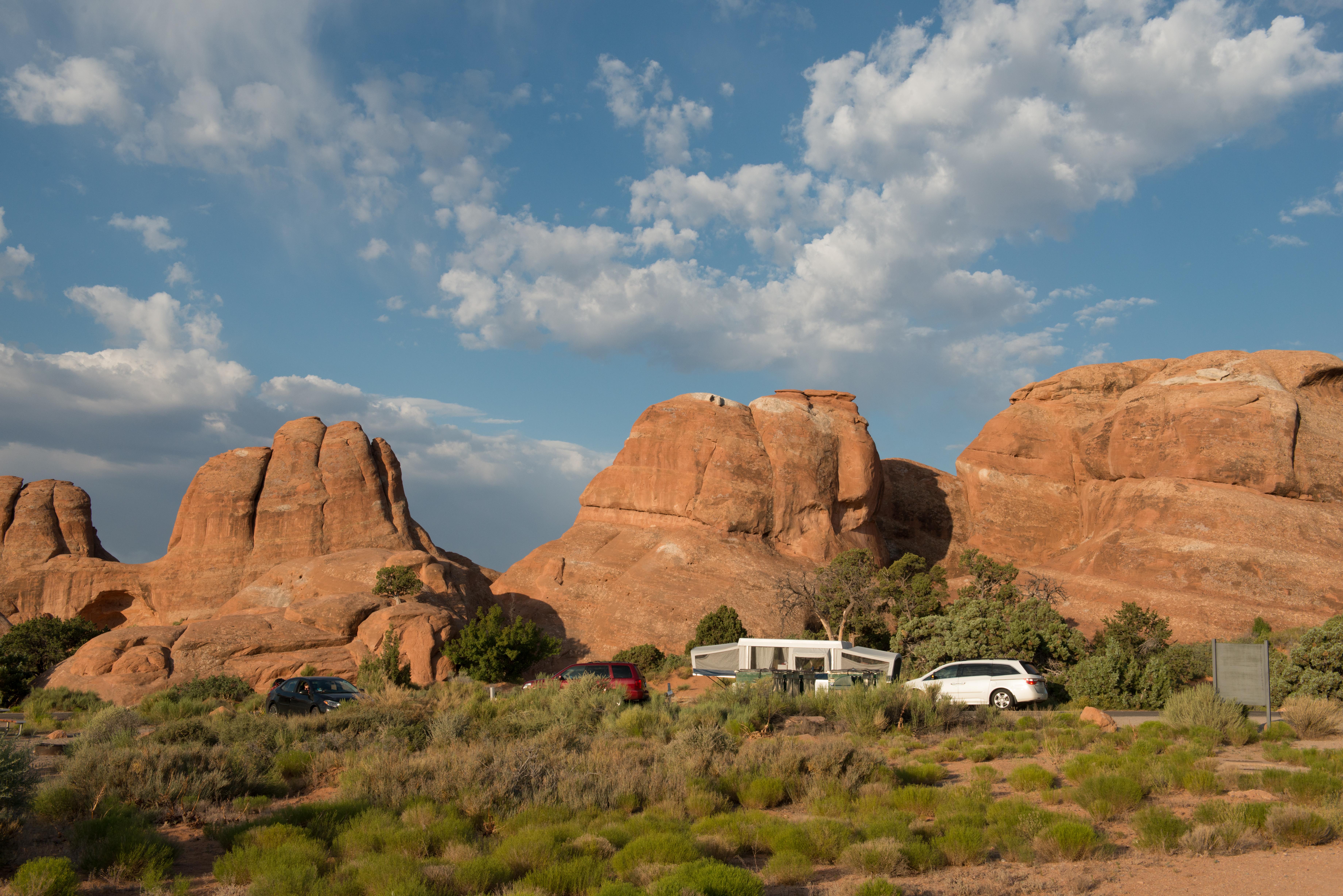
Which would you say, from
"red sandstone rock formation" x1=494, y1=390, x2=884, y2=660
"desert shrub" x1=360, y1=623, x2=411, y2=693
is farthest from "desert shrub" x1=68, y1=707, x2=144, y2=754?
"red sandstone rock formation" x1=494, y1=390, x2=884, y2=660

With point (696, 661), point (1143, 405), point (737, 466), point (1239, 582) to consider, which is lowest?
point (696, 661)

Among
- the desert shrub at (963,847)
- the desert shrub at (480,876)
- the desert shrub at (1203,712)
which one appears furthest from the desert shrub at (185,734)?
the desert shrub at (1203,712)

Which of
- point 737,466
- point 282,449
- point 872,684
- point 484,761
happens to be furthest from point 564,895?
point 282,449

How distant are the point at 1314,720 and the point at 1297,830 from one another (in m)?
11.2

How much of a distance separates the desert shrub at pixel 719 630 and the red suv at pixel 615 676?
53.0 ft

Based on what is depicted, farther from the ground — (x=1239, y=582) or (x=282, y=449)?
(x=282, y=449)

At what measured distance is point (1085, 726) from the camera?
1805 cm

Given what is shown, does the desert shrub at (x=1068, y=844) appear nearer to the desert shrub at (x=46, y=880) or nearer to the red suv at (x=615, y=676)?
the desert shrub at (x=46, y=880)

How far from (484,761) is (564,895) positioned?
4.82 m

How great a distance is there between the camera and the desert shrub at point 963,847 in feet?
28.7

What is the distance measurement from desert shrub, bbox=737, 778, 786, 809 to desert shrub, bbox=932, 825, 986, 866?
2.84 m

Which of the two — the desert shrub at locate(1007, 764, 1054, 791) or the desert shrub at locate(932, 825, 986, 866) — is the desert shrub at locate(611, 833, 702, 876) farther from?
the desert shrub at locate(1007, 764, 1054, 791)

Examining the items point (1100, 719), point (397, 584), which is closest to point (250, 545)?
point (397, 584)

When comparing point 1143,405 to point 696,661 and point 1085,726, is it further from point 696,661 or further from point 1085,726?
point 1085,726
